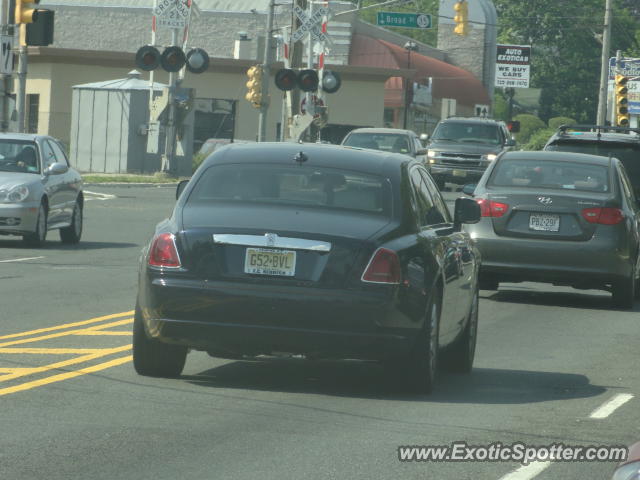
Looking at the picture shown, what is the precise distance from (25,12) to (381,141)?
1542 cm

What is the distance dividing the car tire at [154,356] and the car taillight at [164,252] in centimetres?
39

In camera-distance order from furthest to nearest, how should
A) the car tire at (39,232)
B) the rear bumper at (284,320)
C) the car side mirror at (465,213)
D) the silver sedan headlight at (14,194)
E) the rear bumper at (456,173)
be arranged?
1. the rear bumper at (456,173)
2. the car tire at (39,232)
3. the silver sedan headlight at (14,194)
4. the car side mirror at (465,213)
5. the rear bumper at (284,320)

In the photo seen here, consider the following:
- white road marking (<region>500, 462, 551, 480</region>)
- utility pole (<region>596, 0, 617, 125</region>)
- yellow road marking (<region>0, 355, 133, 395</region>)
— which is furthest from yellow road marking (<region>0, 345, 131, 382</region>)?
utility pole (<region>596, 0, 617, 125</region>)

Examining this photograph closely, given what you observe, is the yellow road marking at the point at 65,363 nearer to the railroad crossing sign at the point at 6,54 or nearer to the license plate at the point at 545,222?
the license plate at the point at 545,222

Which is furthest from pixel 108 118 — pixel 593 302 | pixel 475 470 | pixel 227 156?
pixel 475 470

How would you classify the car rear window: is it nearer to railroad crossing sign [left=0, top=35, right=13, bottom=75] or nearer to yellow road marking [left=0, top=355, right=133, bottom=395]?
yellow road marking [left=0, top=355, right=133, bottom=395]

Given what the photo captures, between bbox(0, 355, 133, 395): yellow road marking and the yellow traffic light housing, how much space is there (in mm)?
16384

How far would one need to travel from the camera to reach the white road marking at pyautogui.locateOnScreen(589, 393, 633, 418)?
9.27 metres

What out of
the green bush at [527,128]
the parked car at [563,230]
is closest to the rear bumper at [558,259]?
the parked car at [563,230]

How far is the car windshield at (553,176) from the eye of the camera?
54.2ft

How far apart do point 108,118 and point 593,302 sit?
1225 inches

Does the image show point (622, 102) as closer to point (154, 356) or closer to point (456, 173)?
point (456, 173)

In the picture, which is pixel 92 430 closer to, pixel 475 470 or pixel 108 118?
pixel 475 470

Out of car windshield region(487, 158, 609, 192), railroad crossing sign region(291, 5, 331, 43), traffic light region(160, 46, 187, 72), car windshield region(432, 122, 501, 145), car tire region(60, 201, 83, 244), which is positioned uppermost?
railroad crossing sign region(291, 5, 331, 43)
